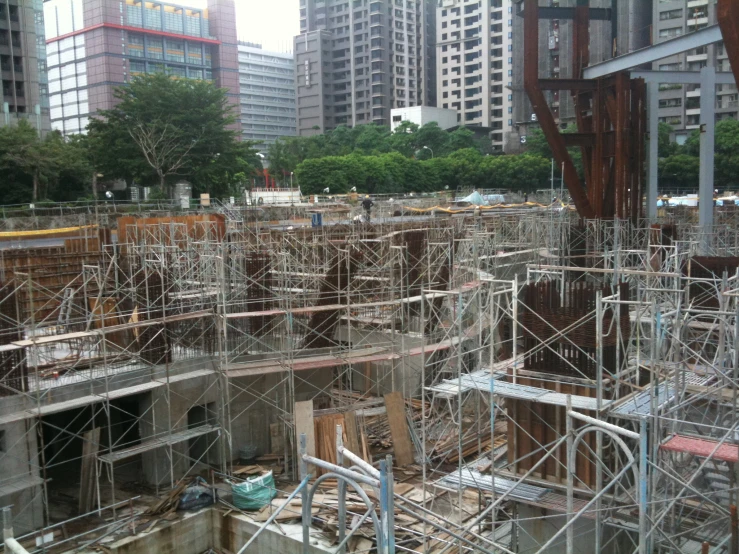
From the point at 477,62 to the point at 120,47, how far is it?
5191 cm

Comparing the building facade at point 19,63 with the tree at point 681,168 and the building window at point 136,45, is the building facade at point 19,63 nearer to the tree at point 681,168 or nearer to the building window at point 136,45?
the building window at point 136,45

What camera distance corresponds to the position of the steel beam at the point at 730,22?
55.6 feet

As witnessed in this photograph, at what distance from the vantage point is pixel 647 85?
31156 mm

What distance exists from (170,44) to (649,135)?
320ft

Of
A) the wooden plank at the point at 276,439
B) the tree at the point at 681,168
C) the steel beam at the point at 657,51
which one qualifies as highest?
the steel beam at the point at 657,51

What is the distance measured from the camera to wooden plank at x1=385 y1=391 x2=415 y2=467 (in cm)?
1684

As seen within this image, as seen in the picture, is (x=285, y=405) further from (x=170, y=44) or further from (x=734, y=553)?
(x=170, y=44)

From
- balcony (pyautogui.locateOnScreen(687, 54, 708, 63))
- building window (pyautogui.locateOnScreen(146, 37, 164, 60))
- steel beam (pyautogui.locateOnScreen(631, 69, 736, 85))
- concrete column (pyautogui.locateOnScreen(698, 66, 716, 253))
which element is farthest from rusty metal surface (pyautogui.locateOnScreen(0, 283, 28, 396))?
building window (pyautogui.locateOnScreen(146, 37, 164, 60))

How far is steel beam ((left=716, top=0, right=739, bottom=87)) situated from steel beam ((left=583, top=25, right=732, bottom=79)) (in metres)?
5.83

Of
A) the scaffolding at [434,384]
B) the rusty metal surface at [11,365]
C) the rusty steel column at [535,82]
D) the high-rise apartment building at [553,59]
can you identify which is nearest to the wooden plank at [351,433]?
the scaffolding at [434,384]

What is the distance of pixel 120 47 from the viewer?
352 feet

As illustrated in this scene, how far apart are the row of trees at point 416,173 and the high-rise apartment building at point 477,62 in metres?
36.0

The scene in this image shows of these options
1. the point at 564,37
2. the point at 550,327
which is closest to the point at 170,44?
the point at 564,37

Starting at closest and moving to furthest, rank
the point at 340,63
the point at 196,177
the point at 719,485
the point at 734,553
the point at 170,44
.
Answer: the point at 734,553
the point at 719,485
the point at 196,177
the point at 170,44
the point at 340,63
